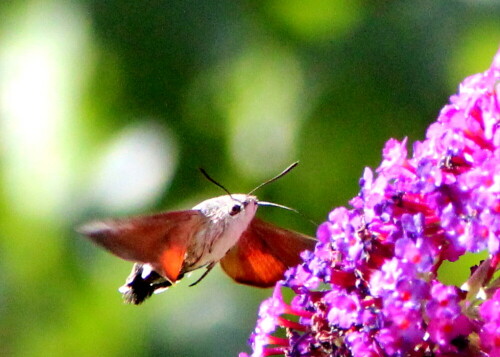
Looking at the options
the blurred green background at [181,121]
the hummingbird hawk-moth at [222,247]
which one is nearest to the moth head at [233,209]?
the hummingbird hawk-moth at [222,247]

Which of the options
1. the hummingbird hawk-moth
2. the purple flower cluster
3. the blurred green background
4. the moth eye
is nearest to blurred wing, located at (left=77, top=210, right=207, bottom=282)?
the hummingbird hawk-moth

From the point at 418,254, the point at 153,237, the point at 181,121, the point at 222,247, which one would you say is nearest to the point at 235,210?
the point at 222,247

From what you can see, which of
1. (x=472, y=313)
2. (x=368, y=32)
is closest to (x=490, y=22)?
(x=368, y=32)

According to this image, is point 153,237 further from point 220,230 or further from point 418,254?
point 418,254

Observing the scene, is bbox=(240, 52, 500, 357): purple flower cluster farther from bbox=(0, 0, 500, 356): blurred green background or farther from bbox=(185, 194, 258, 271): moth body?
bbox=(0, 0, 500, 356): blurred green background

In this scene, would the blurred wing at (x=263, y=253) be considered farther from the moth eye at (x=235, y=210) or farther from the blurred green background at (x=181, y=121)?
the blurred green background at (x=181, y=121)

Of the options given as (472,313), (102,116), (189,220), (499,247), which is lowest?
(102,116)

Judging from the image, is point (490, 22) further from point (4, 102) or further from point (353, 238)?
point (4, 102)
